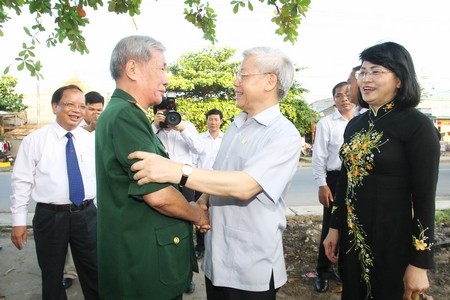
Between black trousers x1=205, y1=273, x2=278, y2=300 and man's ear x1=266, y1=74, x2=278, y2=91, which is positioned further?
man's ear x1=266, y1=74, x2=278, y2=91

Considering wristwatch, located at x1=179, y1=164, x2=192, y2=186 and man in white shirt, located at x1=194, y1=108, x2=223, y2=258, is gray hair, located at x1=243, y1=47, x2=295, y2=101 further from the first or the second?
man in white shirt, located at x1=194, y1=108, x2=223, y2=258

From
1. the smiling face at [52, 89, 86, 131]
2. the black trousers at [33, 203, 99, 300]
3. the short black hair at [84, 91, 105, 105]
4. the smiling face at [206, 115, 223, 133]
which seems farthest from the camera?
the smiling face at [206, 115, 223, 133]

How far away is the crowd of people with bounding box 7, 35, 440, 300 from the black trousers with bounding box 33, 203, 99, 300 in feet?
3.74

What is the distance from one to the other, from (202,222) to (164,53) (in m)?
0.88

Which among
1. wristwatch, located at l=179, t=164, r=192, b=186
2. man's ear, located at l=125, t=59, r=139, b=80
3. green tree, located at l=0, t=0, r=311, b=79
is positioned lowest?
wristwatch, located at l=179, t=164, r=192, b=186

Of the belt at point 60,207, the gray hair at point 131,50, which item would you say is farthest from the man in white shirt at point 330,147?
the gray hair at point 131,50

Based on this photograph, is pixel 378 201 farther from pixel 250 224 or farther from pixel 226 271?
Result: pixel 226 271

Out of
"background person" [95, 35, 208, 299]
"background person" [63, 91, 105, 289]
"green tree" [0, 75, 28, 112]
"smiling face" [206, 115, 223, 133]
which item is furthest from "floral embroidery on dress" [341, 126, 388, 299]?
"green tree" [0, 75, 28, 112]

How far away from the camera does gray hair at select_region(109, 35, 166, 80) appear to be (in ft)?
5.58

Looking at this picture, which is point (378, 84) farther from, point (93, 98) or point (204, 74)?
point (204, 74)

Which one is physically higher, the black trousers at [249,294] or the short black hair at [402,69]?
the short black hair at [402,69]

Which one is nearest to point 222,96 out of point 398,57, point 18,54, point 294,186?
point 294,186

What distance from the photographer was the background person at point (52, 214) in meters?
2.78

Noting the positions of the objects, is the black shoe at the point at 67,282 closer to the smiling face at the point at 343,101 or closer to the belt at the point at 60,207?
the belt at the point at 60,207
